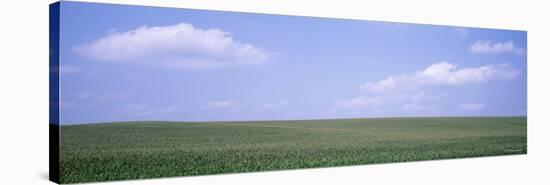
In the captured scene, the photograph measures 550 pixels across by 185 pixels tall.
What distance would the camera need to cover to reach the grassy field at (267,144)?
11656 mm

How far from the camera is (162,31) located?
12.1 meters

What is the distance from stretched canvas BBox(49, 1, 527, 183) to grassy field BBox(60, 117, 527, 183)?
21mm

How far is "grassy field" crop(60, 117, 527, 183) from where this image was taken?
38.2 ft

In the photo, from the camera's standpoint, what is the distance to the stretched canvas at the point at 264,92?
11.5 metres

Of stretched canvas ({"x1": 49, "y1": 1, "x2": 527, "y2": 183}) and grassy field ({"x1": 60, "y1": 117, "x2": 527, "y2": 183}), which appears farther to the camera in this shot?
grassy field ({"x1": 60, "y1": 117, "x2": 527, "y2": 183})

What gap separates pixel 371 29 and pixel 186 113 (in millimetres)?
4015

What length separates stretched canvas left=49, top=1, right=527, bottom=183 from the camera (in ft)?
37.8

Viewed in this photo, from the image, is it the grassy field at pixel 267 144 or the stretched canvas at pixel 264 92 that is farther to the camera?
the grassy field at pixel 267 144

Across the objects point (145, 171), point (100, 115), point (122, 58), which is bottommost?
point (145, 171)

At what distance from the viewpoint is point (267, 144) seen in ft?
44.0

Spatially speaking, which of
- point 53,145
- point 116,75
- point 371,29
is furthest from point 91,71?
point 371,29

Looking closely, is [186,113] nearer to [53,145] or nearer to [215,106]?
[215,106]

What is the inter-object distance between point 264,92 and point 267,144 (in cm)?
91

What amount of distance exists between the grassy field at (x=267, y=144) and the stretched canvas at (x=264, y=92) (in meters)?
0.02
